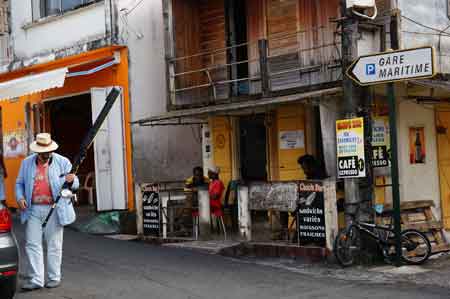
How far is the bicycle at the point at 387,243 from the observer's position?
33.0 ft

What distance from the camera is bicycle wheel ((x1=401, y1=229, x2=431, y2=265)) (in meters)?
10.1

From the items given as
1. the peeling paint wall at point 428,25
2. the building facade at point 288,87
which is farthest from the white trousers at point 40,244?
the peeling paint wall at point 428,25

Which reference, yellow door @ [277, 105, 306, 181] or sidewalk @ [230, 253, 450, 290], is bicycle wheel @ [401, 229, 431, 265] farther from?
yellow door @ [277, 105, 306, 181]

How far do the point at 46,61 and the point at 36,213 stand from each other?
8761 millimetres

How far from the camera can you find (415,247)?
10.1 meters

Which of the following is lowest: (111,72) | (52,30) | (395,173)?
(395,173)

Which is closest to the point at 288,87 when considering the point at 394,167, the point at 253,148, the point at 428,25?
the point at 253,148

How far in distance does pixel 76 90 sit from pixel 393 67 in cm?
903

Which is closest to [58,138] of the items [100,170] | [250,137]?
[100,170]

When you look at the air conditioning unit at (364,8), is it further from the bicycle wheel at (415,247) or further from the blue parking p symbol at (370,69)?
the bicycle wheel at (415,247)

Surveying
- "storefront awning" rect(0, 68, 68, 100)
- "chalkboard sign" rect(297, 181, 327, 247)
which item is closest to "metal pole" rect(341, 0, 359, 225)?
"chalkboard sign" rect(297, 181, 327, 247)

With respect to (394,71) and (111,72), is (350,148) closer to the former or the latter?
(394,71)

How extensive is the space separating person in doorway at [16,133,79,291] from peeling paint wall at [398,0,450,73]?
5933 mm

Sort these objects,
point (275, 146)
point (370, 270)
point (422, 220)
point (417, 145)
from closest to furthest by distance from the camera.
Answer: point (370, 270), point (422, 220), point (417, 145), point (275, 146)
